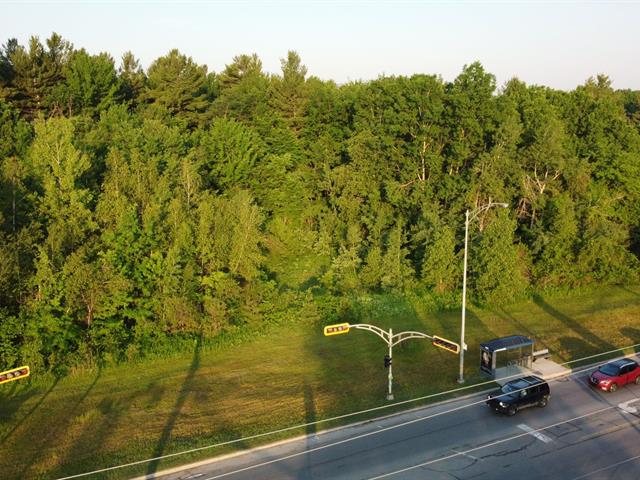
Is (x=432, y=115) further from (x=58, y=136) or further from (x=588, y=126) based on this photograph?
(x=58, y=136)

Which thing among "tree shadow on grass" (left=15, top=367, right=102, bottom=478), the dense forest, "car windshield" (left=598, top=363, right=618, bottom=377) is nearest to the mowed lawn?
"tree shadow on grass" (left=15, top=367, right=102, bottom=478)

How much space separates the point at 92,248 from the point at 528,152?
121ft

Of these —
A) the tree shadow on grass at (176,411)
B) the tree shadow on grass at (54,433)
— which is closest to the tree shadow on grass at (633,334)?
the tree shadow on grass at (176,411)

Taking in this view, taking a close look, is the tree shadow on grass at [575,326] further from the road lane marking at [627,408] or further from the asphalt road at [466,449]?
the asphalt road at [466,449]

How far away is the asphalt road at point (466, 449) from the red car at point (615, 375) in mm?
1050

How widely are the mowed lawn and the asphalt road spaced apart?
4.79 feet

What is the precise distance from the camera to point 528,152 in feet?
166

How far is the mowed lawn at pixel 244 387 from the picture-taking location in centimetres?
2258

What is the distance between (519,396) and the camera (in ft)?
78.5

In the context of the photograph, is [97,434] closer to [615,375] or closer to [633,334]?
[615,375]

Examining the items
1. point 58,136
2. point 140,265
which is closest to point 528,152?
point 140,265

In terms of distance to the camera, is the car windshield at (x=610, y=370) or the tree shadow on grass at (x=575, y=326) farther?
the tree shadow on grass at (x=575, y=326)

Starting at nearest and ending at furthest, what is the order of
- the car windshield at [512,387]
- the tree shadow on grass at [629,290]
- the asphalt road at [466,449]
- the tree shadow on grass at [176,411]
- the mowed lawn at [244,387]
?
the asphalt road at [466,449]
the tree shadow on grass at [176,411]
the mowed lawn at [244,387]
the car windshield at [512,387]
the tree shadow on grass at [629,290]

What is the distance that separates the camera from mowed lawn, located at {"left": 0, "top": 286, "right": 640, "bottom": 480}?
22578 mm
